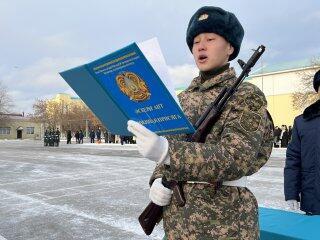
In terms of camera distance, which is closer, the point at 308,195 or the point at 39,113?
the point at 308,195

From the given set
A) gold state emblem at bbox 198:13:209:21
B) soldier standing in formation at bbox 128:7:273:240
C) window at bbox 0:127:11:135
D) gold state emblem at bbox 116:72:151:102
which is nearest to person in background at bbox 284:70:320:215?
soldier standing in formation at bbox 128:7:273:240

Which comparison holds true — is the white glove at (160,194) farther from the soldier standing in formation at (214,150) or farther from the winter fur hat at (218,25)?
the winter fur hat at (218,25)

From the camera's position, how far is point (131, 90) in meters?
1.52

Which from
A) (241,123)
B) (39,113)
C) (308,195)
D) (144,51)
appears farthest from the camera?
(39,113)

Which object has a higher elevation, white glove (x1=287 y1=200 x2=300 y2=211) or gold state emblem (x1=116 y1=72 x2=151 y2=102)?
gold state emblem (x1=116 y1=72 x2=151 y2=102)

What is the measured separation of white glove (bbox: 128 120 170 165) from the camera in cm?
148

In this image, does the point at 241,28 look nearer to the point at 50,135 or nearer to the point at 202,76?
the point at 202,76

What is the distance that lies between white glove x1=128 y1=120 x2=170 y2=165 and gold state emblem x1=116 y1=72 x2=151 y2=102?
11 centimetres

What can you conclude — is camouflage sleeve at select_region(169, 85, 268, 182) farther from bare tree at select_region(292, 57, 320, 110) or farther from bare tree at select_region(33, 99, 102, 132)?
bare tree at select_region(33, 99, 102, 132)

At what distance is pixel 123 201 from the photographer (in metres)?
7.20

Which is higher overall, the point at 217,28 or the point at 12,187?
the point at 217,28

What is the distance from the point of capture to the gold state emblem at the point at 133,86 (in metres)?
1.48

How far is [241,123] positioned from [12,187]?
8643mm

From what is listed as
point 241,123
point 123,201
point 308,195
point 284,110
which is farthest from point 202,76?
point 284,110
